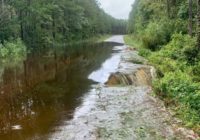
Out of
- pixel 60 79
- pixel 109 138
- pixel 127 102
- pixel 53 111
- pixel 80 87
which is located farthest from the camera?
pixel 60 79

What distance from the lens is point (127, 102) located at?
15516 mm

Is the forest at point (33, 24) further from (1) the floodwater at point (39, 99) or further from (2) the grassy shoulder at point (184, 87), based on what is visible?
(2) the grassy shoulder at point (184, 87)

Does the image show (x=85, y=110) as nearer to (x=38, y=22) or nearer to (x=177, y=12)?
(x=177, y=12)

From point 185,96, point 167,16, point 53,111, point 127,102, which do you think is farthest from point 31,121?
point 167,16

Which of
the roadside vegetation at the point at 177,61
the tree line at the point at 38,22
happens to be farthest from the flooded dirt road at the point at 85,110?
the tree line at the point at 38,22

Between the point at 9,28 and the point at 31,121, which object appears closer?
the point at 31,121

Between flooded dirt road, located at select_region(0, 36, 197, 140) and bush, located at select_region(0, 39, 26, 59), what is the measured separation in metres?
16.5

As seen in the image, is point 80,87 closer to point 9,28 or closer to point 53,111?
point 53,111

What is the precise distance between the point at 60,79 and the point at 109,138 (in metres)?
12.4

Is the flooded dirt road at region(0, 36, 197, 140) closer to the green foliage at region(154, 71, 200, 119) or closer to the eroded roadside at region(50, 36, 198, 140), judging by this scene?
the eroded roadside at region(50, 36, 198, 140)

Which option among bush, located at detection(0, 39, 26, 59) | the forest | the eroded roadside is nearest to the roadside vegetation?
the eroded roadside

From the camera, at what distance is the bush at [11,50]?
39.1 metres

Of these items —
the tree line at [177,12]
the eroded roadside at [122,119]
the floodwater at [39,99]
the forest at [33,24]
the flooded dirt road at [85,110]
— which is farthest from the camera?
the forest at [33,24]

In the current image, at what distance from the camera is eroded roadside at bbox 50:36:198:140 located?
11.0 m
